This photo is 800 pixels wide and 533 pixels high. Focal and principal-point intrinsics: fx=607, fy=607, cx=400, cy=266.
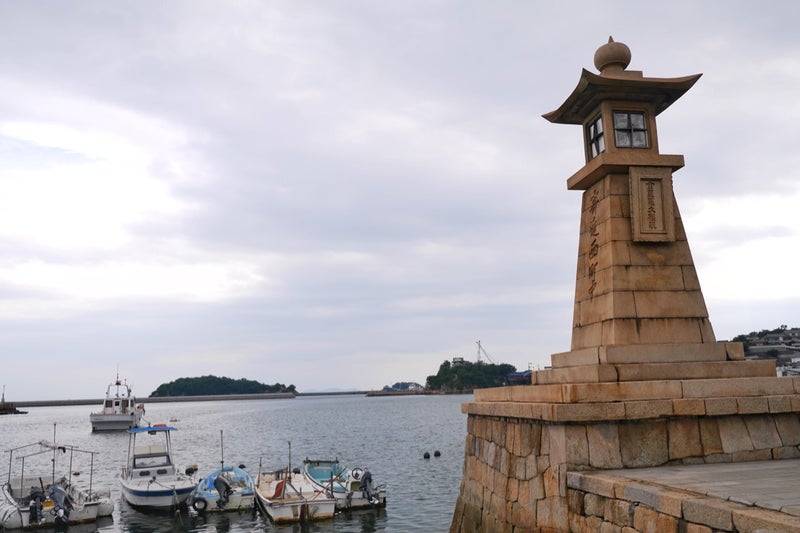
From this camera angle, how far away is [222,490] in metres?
23.2

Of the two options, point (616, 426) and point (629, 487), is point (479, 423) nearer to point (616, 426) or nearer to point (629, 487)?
point (616, 426)

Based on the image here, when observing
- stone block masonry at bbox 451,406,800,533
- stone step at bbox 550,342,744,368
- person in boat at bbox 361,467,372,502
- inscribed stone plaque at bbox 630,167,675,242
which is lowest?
person in boat at bbox 361,467,372,502

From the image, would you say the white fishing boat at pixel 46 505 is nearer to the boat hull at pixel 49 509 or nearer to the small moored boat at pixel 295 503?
the boat hull at pixel 49 509

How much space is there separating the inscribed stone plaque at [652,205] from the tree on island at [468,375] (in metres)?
147

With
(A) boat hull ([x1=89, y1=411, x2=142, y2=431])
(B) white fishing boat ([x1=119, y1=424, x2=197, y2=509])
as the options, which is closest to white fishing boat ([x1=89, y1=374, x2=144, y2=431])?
(A) boat hull ([x1=89, y1=411, x2=142, y2=431])

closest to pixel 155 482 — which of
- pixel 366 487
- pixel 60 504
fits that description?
pixel 60 504

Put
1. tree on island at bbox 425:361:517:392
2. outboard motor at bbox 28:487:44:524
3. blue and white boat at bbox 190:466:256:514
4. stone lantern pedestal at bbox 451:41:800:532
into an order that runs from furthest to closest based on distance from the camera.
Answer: tree on island at bbox 425:361:517:392 < blue and white boat at bbox 190:466:256:514 < outboard motor at bbox 28:487:44:524 < stone lantern pedestal at bbox 451:41:800:532

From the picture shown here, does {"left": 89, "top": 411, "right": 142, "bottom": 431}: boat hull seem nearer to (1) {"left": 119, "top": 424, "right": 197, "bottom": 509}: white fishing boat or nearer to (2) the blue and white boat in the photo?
(1) {"left": 119, "top": 424, "right": 197, "bottom": 509}: white fishing boat

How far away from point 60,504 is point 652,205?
21536 mm

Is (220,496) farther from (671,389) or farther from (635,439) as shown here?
(671,389)

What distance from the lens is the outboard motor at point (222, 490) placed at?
23.0 meters

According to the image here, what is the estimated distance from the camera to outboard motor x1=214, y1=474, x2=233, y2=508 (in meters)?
23.0

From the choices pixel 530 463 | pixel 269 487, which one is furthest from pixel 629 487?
pixel 269 487

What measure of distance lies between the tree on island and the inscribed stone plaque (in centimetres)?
14745
